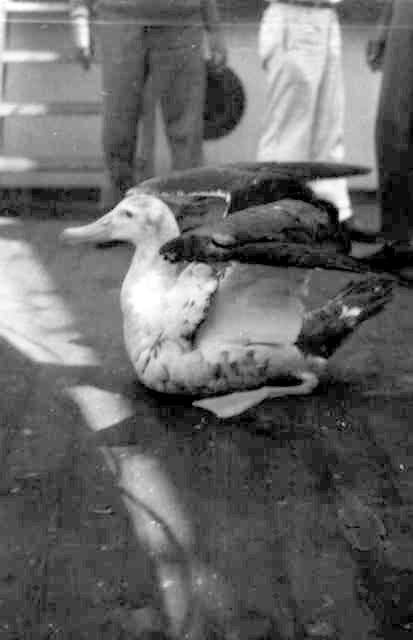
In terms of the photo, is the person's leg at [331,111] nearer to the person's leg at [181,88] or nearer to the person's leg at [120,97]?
the person's leg at [181,88]

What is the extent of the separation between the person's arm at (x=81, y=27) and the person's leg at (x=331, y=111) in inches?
21.0

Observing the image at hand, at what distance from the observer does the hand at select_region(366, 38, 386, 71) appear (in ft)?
9.12

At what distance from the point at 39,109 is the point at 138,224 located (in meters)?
0.88

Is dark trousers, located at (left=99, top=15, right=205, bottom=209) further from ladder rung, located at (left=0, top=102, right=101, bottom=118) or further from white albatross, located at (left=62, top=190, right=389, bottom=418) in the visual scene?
white albatross, located at (left=62, top=190, right=389, bottom=418)

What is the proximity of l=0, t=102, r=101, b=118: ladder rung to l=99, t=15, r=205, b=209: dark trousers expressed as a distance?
5cm

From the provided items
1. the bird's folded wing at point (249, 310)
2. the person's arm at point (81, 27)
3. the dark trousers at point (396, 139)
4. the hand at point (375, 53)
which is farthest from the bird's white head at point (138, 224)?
the dark trousers at point (396, 139)

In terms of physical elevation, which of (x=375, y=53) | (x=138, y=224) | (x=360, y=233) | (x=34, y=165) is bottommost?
(x=34, y=165)

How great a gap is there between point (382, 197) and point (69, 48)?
0.98m

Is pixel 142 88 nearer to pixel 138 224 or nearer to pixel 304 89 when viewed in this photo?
pixel 138 224

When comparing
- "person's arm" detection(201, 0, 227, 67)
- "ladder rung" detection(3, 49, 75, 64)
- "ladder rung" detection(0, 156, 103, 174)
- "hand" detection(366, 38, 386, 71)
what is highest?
"person's arm" detection(201, 0, 227, 67)

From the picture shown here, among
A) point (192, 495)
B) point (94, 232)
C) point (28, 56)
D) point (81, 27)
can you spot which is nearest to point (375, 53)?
point (81, 27)

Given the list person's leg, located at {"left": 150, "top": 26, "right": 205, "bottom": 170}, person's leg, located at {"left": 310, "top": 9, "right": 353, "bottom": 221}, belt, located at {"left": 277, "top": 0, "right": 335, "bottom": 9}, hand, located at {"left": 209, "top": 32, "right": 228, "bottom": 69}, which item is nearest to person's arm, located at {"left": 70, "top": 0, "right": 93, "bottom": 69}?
person's leg, located at {"left": 150, "top": 26, "right": 205, "bottom": 170}

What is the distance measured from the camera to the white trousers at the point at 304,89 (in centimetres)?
272

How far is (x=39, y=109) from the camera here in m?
3.37
